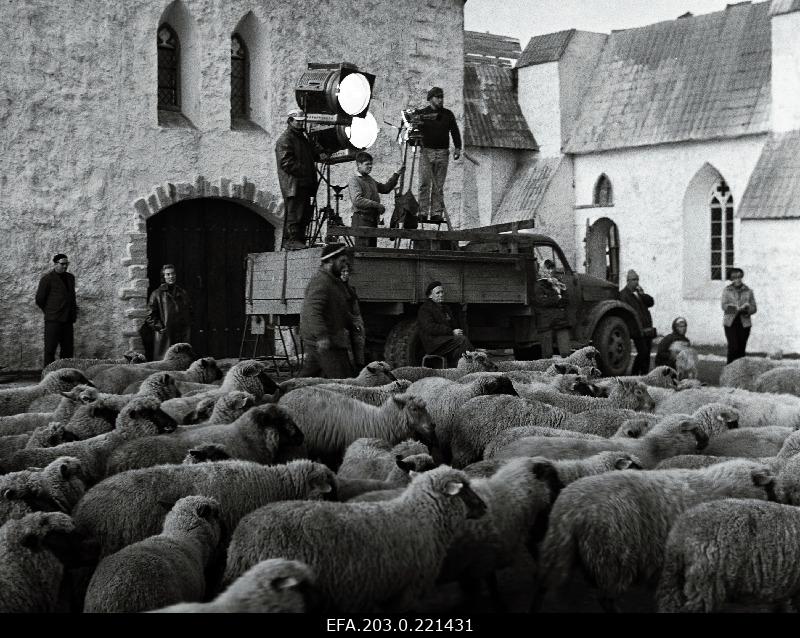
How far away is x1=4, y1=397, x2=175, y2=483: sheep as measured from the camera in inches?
286

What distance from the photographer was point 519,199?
32.3 metres

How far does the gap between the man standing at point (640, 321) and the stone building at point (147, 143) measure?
510cm

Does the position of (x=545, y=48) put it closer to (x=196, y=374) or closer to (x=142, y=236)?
(x=142, y=236)

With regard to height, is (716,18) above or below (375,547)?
above

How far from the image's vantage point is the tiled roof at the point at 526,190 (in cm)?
3184

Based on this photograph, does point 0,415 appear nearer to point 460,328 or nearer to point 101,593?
point 101,593

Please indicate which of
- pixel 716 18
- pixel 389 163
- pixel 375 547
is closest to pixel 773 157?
pixel 716 18

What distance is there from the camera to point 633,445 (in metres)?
7.71

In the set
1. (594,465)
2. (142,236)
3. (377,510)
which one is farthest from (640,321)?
(377,510)

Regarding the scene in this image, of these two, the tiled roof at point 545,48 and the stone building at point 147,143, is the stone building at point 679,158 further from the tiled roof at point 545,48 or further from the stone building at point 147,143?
the stone building at point 147,143

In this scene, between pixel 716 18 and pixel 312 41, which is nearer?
pixel 312 41

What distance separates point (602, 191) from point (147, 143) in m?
16.2

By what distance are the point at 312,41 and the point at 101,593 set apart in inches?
638

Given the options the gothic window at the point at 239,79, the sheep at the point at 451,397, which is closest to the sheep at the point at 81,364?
the sheep at the point at 451,397
